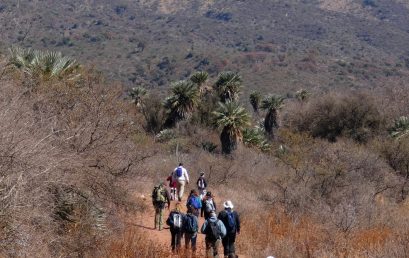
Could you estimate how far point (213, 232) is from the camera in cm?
1099

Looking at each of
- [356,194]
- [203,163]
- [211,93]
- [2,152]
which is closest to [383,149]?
[203,163]

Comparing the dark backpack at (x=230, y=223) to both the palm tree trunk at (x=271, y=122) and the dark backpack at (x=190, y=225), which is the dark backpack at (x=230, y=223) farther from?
the palm tree trunk at (x=271, y=122)

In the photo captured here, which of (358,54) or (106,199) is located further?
(358,54)

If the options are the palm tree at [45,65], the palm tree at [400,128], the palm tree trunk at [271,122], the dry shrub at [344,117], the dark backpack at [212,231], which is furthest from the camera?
the dry shrub at [344,117]

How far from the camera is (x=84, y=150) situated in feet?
42.6

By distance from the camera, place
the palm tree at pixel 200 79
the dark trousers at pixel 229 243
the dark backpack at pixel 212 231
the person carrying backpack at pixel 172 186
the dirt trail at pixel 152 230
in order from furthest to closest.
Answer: the palm tree at pixel 200 79 < the person carrying backpack at pixel 172 186 < the dirt trail at pixel 152 230 < the dark trousers at pixel 229 243 < the dark backpack at pixel 212 231

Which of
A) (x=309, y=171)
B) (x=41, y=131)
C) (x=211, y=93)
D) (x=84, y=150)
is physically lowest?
(x=211, y=93)

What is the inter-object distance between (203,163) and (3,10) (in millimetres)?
20223

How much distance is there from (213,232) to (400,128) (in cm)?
2931

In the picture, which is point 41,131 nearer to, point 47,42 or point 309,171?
point 309,171

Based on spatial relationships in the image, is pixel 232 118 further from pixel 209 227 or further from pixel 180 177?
pixel 209 227

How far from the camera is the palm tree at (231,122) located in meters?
33.5

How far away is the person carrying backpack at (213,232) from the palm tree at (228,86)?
30.7 meters

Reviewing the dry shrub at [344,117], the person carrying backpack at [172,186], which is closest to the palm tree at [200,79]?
the dry shrub at [344,117]
